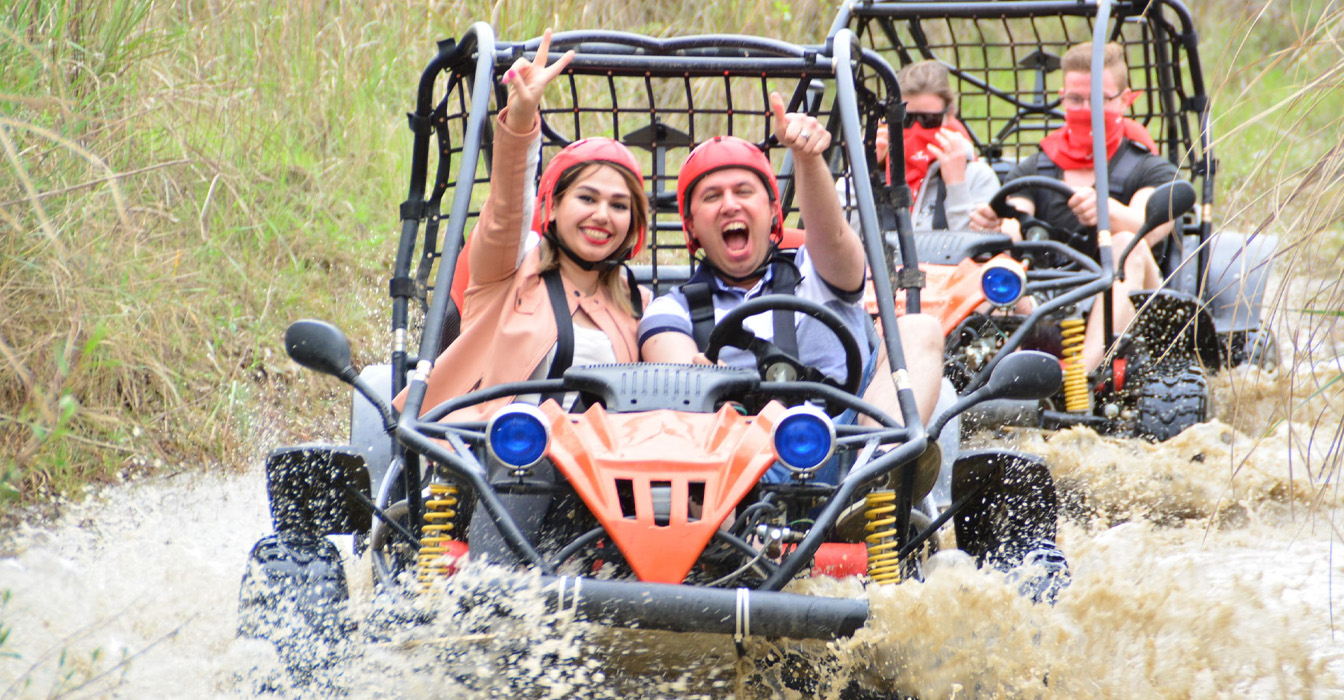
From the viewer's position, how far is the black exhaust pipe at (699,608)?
2514 mm

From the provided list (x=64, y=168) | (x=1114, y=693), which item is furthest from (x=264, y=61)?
(x=1114, y=693)

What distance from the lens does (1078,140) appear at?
6578 mm

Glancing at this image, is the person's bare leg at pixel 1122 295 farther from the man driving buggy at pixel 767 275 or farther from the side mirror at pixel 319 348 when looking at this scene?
the side mirror at pixel 319 348

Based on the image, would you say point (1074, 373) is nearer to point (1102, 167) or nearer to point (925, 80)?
point (1102, 167)

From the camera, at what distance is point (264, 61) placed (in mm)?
7320

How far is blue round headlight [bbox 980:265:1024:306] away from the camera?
4930 millimetres

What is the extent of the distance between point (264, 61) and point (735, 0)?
4354 mm

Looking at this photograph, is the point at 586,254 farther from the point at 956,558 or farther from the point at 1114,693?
the point at 1114,693

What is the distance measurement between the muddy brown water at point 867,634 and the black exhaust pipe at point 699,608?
7 centimetres

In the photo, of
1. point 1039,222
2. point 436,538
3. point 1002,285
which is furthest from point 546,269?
point 1039,222

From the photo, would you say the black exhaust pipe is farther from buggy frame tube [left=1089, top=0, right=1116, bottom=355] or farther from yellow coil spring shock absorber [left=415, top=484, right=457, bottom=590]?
buggy frame tube [left=1089, top=0, right=1116, bottom=355]

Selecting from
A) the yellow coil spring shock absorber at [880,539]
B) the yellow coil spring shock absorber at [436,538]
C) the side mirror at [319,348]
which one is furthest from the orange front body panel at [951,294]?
the side mirror at [319,348]

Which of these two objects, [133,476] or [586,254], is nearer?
[586,254]

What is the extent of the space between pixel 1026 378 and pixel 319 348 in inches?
61.8
